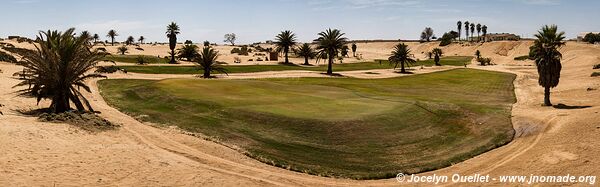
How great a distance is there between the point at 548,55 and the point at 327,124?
2594 centimetres

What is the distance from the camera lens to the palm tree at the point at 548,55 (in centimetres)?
4301

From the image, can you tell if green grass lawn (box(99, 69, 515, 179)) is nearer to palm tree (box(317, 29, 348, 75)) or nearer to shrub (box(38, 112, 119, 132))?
shrub (box(38, 112, 119, 132))

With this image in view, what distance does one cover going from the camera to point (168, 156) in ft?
70.0

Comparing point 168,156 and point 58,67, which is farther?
point 58,67

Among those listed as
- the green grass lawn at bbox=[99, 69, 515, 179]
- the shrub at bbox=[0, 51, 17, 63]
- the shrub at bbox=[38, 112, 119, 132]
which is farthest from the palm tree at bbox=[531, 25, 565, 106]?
the shrub at bbox=[0, 51, 17, 63]

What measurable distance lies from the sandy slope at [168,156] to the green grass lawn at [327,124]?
4.60ft

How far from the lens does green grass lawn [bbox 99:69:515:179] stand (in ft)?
80.8

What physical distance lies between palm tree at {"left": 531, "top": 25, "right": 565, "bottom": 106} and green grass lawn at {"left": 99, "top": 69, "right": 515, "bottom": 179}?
4439mm

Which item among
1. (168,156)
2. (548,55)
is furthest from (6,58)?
(548,55)

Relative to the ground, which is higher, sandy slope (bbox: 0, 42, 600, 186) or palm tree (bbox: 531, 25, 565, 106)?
palm tree (bbox: 531, 25, 565, 106)

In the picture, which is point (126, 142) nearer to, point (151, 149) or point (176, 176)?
point (151, 149)

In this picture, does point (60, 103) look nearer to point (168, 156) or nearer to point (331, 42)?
point (168, 156)

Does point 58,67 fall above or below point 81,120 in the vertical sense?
above

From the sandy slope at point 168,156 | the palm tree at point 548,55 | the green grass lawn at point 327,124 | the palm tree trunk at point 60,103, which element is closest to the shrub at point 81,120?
the sandy slope at point 168,156
